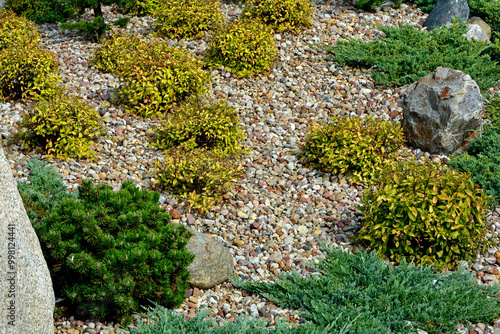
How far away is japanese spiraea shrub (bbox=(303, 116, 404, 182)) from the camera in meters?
6.31

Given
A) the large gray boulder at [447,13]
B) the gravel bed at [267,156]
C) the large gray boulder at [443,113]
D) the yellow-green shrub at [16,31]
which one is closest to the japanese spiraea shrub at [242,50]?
the gravel bed at [267,156]

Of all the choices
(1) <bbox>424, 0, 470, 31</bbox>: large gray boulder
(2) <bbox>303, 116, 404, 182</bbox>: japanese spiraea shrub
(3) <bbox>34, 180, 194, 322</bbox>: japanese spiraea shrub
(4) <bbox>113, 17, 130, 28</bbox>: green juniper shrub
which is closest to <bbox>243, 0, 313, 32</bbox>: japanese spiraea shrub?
(4) <bbox>113, 17, 130, 28</bbox>: green juniper shrub

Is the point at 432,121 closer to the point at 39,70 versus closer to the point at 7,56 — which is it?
the point at 39,70

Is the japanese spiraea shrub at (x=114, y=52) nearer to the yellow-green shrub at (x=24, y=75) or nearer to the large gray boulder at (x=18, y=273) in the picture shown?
the yellow-green shrub at (x=24, y=75)

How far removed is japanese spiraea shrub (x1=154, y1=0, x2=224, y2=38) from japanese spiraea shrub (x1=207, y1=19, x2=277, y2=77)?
0.72 m

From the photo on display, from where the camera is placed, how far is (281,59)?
8.54 meters

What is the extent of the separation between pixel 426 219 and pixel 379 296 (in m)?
1.03

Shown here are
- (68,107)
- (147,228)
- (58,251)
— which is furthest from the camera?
(68,107)

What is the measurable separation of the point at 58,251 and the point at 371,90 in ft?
18.2

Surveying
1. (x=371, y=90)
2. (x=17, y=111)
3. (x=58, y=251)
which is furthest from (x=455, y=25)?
(x=58, y=251)

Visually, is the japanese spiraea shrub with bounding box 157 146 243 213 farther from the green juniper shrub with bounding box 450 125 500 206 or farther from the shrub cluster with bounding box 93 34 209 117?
the green juniper shrub with bounding box 450 125 500 206

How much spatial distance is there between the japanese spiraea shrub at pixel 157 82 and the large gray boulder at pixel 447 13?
4.92 m

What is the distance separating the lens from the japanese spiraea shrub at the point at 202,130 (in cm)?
645

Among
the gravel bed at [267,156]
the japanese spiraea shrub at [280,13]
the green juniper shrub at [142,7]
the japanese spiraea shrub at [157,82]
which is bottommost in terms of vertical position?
the gravel bed at [267,156]
